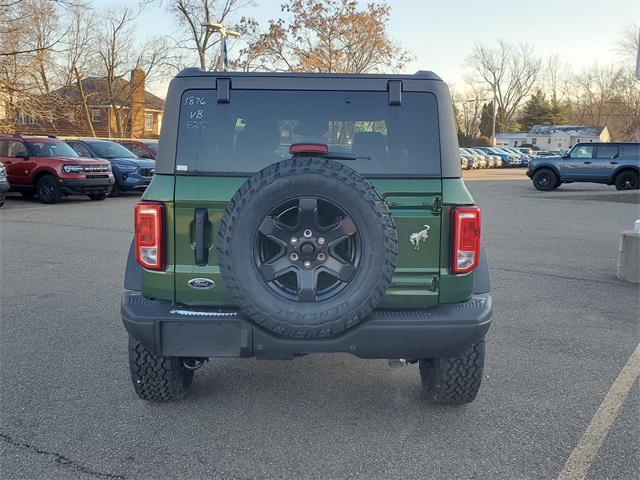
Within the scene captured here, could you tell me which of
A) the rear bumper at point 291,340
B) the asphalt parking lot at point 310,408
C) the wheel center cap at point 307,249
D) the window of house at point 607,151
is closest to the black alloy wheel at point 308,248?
the wheel center cap at point 307,249

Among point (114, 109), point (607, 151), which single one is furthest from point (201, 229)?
point (114, 109)

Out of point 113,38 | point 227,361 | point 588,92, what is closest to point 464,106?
point 588,92

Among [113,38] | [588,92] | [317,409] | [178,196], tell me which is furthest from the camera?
[588,92]

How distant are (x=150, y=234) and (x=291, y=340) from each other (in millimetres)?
952

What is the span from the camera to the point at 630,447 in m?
3.41

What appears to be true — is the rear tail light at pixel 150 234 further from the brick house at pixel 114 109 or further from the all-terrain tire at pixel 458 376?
the brick house at pixel 114 109

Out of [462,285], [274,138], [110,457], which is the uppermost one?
[274,138]

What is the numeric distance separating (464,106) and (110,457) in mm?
107241

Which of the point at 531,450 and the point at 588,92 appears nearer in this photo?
the point at 531,450

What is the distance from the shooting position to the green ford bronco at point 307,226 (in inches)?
121

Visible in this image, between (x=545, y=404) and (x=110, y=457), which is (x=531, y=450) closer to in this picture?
(x=545, y=404)

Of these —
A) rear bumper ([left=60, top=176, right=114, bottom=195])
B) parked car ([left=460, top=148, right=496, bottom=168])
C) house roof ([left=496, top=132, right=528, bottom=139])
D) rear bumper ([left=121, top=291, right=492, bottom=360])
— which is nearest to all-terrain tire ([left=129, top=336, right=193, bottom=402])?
rear bumper ([left=121, top=291, right=492, bottom=360])

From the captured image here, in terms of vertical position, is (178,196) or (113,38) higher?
(113,38)

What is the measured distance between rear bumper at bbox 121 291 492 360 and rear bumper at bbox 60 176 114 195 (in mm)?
14064
